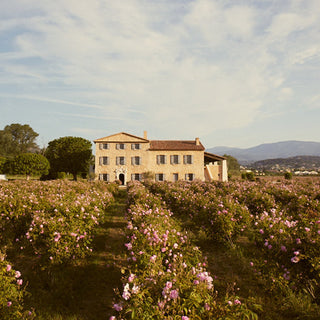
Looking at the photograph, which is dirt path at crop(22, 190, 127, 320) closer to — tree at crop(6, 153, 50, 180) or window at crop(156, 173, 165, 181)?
window at crop(156, 173, 165, 181)

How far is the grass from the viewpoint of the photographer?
13.2ft

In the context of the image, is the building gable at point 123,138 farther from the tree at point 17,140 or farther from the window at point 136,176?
the tree at point 17,140

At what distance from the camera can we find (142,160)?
106 feet

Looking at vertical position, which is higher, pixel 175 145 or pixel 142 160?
pixel 175 145

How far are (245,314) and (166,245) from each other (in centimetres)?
215

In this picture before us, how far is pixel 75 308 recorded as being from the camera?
4137mm

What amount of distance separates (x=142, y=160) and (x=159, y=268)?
29.4 metres

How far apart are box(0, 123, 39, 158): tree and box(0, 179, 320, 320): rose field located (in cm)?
6606

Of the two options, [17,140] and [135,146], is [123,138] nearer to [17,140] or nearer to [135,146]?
[135,146]

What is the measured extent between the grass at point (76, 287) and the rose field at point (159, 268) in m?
0.02

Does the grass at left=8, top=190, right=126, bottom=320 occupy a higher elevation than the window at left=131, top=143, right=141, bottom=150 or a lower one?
lower

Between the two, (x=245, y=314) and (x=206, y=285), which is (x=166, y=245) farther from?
(x=245, y=314)

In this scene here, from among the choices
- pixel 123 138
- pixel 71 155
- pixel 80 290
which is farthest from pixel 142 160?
pixel 80 290

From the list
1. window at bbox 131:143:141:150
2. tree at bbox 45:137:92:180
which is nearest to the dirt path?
window at bbox 131:143:141:150
